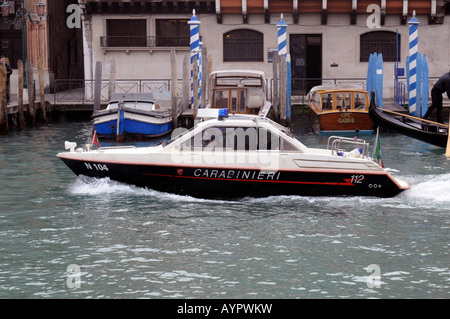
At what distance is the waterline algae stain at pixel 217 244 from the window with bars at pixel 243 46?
55.3 feet

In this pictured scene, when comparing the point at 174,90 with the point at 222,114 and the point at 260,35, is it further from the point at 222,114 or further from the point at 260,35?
the point at 222,114

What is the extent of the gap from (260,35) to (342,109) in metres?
8.49

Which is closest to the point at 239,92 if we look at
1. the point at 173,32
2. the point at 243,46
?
the point at 243,46

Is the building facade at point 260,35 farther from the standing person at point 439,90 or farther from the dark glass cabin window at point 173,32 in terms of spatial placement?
the standing person at point 439,90

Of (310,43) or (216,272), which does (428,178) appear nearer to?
(216,272)

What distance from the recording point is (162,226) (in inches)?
499

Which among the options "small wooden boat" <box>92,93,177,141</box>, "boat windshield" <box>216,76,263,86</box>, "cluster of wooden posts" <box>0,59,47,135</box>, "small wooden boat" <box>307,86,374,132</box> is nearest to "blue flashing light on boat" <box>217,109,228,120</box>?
"boat windshield" <box>216,76,263,86</box>

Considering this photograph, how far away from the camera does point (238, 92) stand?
23281mm

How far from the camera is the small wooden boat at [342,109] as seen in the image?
82.2 ft

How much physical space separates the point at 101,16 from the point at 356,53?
9.79m

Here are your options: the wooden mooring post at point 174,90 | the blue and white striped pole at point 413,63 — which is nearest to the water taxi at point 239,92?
the wooden mooring post at point 174,90

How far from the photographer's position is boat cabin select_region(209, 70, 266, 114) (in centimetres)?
2327

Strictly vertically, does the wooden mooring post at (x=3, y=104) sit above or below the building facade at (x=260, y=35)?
below
